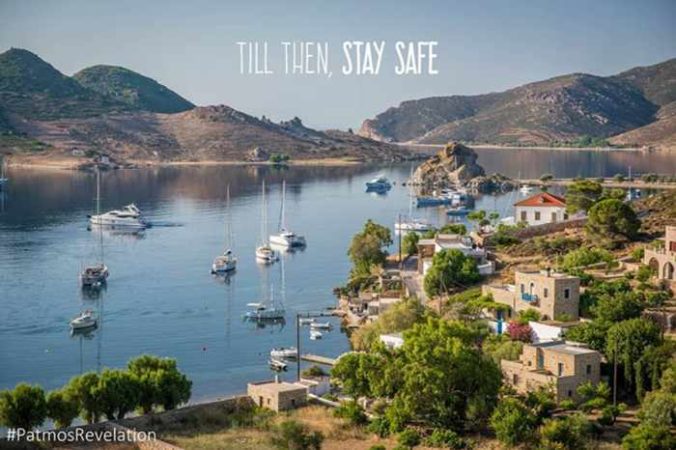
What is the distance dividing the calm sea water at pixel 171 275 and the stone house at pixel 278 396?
2580 millimetres

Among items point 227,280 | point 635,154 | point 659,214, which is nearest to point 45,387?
point 227,280

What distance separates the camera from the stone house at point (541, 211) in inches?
1372

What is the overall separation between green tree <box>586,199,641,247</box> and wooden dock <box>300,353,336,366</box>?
26.2 ft

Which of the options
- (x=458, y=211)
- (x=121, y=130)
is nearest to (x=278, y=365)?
(x=458, y=211)

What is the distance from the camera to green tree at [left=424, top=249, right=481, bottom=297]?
965 inches

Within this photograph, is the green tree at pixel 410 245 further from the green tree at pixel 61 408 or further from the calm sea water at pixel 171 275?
the green tree at pixel 61 408

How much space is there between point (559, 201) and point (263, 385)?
63.5 ft

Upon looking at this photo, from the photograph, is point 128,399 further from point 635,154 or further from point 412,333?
point 635,154

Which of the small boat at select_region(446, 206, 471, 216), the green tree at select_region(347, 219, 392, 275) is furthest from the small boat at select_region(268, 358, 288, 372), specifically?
the small boat at select_region(446, 206, 471, 216)

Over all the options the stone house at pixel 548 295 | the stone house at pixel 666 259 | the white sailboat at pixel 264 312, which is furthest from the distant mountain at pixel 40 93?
the stone house at pixel 548 295

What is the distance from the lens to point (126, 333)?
25656mm

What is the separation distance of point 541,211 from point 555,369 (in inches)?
709

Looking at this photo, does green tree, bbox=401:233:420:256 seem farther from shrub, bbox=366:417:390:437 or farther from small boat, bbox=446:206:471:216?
small boat, bbox=446:206:471:216

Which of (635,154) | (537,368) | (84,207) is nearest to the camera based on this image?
(537,368)
